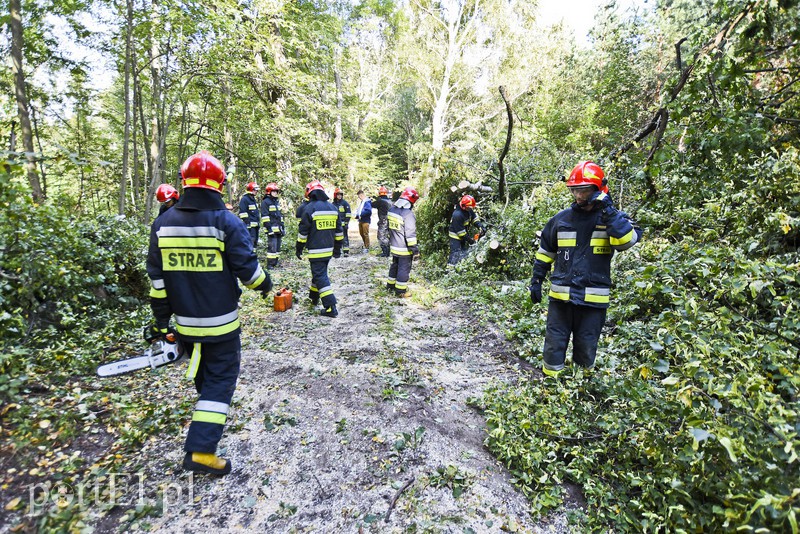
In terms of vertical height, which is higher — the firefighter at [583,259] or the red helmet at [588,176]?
the red helmet at [588,176]

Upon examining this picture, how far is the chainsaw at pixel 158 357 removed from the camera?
2.92 metres

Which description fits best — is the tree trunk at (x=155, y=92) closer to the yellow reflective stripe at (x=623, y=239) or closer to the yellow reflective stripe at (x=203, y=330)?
the yellow reflective stripe at (x=203, y=330)

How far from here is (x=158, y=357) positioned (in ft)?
9.78

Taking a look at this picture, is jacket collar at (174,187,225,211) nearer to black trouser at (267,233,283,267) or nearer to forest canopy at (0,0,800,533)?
forest canopy at (0,0,800,533)

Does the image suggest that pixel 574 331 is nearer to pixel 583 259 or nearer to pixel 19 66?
pixel 583 259

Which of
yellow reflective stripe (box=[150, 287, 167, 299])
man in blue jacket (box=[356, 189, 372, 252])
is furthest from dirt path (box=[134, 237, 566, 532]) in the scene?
man in blue jacket (box=[356, 189, 372, 252])

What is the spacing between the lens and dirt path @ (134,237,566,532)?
2.39m

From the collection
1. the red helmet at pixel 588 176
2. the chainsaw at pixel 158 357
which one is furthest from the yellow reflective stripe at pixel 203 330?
the red helmet at pixel 588 176

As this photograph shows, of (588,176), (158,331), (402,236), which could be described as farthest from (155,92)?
(588,176)

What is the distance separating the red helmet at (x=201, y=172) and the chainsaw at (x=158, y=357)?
1.17 meters

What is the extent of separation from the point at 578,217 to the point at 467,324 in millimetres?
2844

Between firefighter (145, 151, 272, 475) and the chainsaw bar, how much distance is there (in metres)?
0.16

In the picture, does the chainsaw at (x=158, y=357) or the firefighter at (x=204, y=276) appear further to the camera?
the chainsaw at (x=158, y=357)

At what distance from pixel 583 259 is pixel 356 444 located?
2.54 metres
